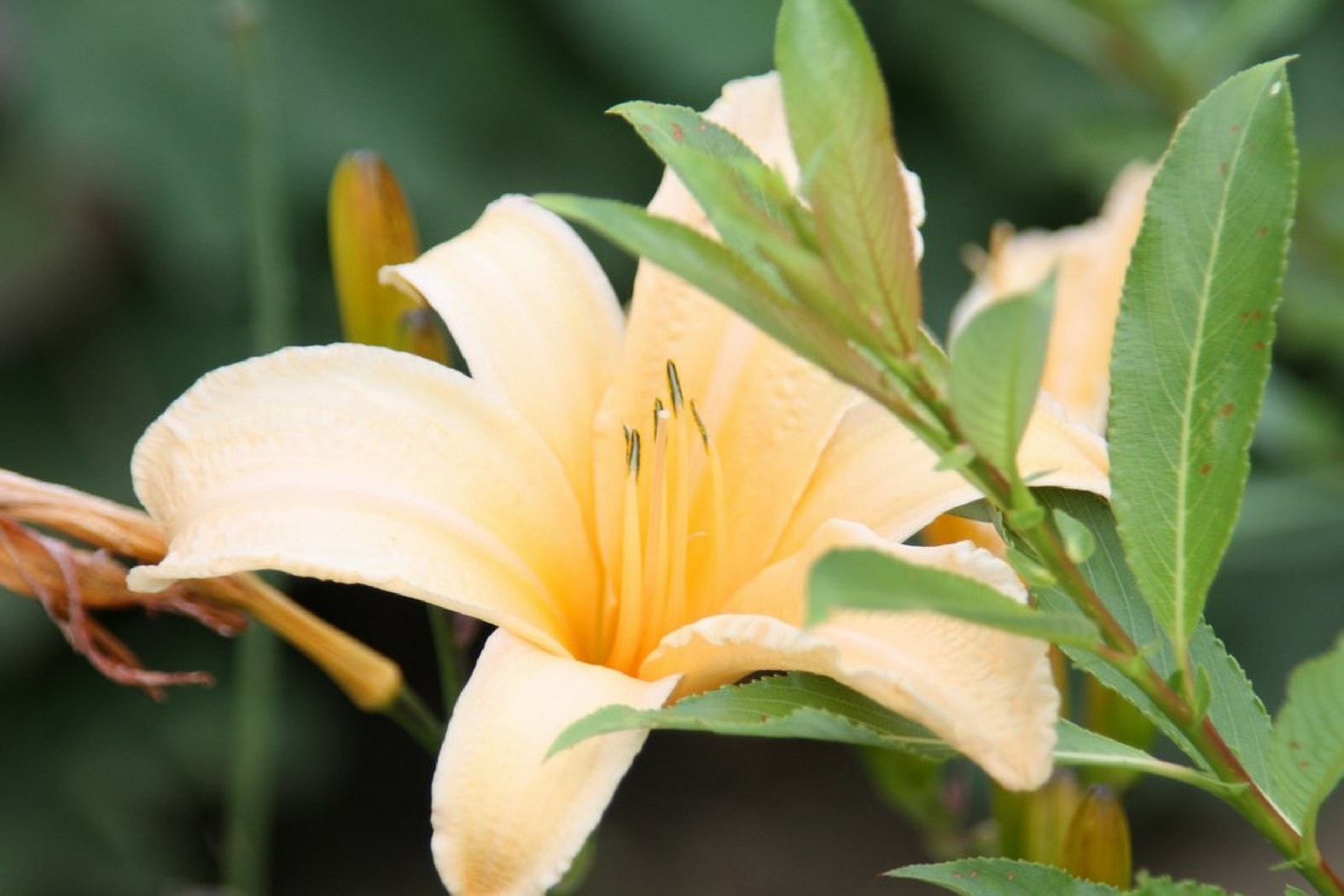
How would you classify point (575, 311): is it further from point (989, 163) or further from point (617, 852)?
point (617, 852)

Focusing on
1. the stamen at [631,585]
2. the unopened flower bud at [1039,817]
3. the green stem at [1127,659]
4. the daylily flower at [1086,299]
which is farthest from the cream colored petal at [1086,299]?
the green stem at [1127,659]

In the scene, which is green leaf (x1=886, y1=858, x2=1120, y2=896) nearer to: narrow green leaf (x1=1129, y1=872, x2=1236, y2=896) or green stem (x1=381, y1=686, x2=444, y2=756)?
narrow green leaf (x1=1129, y1=872, x2=1236, y2=896)

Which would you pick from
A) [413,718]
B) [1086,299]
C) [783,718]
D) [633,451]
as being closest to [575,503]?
[633,451]

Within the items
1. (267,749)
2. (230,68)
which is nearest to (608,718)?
(230,68)

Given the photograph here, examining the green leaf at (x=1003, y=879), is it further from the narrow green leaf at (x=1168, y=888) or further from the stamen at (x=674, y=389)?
the stamen at (x=674, y=389)

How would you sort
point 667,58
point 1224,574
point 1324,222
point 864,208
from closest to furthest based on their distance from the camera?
point 864,208, point 1324,222, point 667,58, point 1224,574
